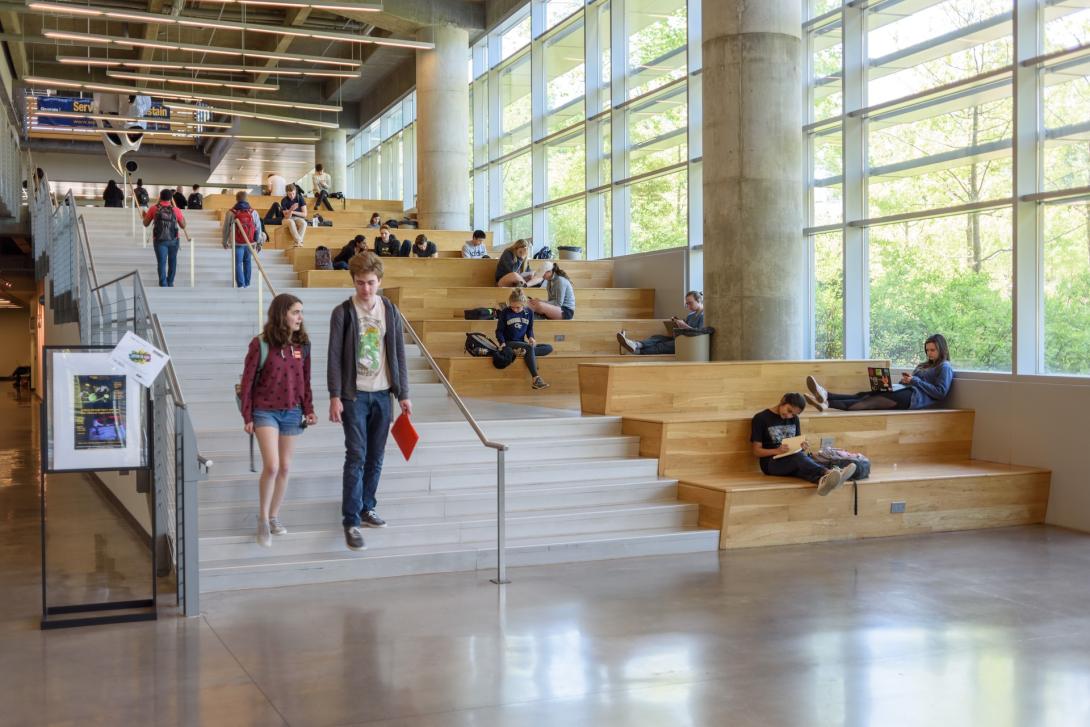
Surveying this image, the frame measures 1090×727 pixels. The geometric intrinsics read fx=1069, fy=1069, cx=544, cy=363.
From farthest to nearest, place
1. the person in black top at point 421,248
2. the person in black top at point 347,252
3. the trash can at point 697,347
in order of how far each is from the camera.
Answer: the person in black top at point 421,248, the person in black top at point 347,252, the trash can at point 697,347

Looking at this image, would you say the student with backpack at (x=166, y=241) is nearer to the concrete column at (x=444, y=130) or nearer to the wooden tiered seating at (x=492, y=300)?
the wooden tiered seating at (x=492, y=300)

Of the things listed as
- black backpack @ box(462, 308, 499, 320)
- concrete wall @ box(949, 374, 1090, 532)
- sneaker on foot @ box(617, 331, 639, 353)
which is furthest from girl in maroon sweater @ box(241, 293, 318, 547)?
sneaker on foot @ box(617, 331, 639, 353)

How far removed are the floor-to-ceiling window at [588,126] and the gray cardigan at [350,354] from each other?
8589mm

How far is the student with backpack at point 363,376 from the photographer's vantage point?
6605 mm

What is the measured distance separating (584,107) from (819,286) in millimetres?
6841

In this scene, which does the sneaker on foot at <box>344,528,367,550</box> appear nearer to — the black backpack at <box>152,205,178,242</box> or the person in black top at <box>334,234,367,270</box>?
the black backpack at <box>152,205,178,242</box>

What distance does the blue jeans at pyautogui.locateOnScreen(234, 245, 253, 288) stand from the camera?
1378 centimetres

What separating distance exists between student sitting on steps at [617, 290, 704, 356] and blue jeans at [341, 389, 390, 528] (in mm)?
6390

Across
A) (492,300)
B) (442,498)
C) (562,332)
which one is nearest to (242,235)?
(492,300)

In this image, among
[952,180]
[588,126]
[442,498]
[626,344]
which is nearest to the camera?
[442,498]

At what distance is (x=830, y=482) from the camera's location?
26.1ft

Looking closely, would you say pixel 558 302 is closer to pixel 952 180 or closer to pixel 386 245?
pixel 386 245

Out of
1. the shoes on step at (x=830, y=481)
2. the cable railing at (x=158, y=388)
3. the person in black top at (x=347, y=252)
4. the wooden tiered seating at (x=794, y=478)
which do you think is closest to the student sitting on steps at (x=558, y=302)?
the person in black top at (x=347, y=252)

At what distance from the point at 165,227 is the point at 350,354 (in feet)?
24.4
